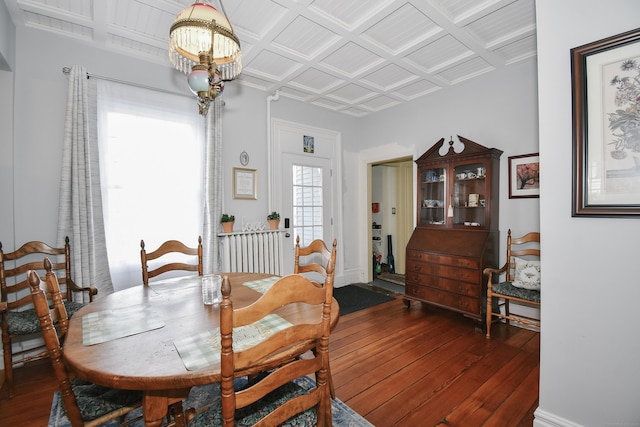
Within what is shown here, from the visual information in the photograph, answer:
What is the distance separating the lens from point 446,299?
317cm

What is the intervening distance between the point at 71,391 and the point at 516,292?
3251mm

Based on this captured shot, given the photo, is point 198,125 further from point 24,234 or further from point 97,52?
point 24,234

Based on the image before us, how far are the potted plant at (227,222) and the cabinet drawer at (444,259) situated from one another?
7.28 feet

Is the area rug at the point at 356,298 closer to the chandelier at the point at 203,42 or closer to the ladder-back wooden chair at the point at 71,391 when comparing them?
the ladder-back wooden chair at the point at 71,391

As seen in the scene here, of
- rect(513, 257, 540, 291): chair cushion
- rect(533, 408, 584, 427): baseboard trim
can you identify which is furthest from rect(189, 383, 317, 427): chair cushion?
rect(513, 257, 540, 291): chair cushion

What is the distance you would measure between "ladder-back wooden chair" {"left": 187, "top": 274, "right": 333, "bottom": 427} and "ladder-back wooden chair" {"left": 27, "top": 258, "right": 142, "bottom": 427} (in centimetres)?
39

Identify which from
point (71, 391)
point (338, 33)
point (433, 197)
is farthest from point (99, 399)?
point (433, 197)

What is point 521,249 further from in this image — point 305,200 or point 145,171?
point 145,171

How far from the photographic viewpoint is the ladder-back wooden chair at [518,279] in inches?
103

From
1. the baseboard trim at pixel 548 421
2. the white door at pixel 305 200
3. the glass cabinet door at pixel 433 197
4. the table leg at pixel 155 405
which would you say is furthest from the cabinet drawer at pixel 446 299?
the table leg at pixel 155 405

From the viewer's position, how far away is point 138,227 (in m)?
2.79

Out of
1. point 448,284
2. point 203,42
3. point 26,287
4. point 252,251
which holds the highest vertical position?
point 203,42

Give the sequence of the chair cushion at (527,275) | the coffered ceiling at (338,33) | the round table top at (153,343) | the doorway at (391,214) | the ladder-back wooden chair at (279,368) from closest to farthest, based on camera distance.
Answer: the ladder-back wooden chair at (279,368), the round table top at (153,343), the coffered ceiling at (338,33), the chair cushion at (527,275), the doorway at (391,214)

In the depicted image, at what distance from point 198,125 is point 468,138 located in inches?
127
